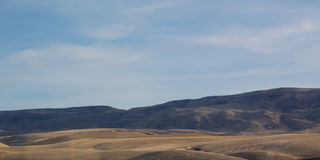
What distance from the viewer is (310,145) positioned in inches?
1319

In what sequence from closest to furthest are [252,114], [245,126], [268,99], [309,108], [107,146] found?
[107,146] < [245,126] < [252,114] < [309,108] < [268,99]

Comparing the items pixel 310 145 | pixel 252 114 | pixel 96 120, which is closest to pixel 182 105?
pixel 96 120

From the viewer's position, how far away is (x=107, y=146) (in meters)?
42.0

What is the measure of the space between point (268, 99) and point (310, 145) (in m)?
102

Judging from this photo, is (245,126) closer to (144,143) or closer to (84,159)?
(144,143)

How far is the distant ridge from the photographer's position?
335 ft

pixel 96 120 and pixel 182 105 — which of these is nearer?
pixel 96 120

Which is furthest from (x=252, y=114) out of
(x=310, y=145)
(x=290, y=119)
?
(x=310, y=145)

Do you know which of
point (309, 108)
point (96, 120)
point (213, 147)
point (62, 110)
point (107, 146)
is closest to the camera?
point (213, 147)

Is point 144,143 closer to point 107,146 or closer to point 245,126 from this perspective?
point 107,146

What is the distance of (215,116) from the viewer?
112 meters

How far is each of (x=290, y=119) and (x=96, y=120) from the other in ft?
225

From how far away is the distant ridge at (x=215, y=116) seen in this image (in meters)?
102

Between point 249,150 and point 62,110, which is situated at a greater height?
point 62,110
